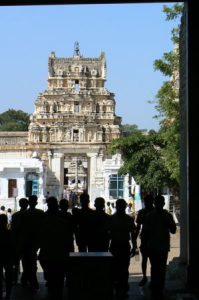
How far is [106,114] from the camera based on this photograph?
61406mm

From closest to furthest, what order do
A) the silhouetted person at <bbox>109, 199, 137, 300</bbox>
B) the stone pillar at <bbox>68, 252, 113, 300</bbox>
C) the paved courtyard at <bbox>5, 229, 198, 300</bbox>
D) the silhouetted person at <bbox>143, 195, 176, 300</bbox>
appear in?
the stone pillar at <bbox>68, 252, 113, 300</bbox>
the paved courtyard at <bbox>5, 229, 198, 300</bbox>
the silhouetted person at <bbox>143, 195, 176, 300</bbox>
the silhouetted person at <bbox>109, 199, 137, 300</bbox>

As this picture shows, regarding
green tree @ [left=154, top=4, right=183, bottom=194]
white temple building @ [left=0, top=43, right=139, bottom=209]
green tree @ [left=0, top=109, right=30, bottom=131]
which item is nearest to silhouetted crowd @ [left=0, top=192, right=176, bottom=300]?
green tree @ [left=154, top=4, right=183, bottom=194]

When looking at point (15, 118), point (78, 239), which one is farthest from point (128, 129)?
point (78, 239)

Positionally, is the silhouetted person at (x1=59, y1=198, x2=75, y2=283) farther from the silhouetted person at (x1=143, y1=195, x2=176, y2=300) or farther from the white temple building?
the white temple building

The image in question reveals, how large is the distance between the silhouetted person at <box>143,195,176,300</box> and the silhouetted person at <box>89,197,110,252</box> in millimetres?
693

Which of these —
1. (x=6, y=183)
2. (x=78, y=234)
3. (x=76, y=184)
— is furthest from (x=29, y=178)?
(x=78, y=234)

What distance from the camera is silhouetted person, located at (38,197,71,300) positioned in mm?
8070

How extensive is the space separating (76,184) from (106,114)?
32.4 ft

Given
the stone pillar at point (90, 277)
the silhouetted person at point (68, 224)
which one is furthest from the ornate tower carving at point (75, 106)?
the stone pillar at point (90, 277)

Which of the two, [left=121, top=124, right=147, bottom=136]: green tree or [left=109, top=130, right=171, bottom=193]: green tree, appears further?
[left=121, top=124, right=147, bottom=136]: green tree

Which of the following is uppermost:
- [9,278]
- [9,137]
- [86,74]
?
[86,74]

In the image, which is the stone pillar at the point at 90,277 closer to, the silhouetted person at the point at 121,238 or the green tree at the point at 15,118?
the silhouetted person at the point at 121,238
